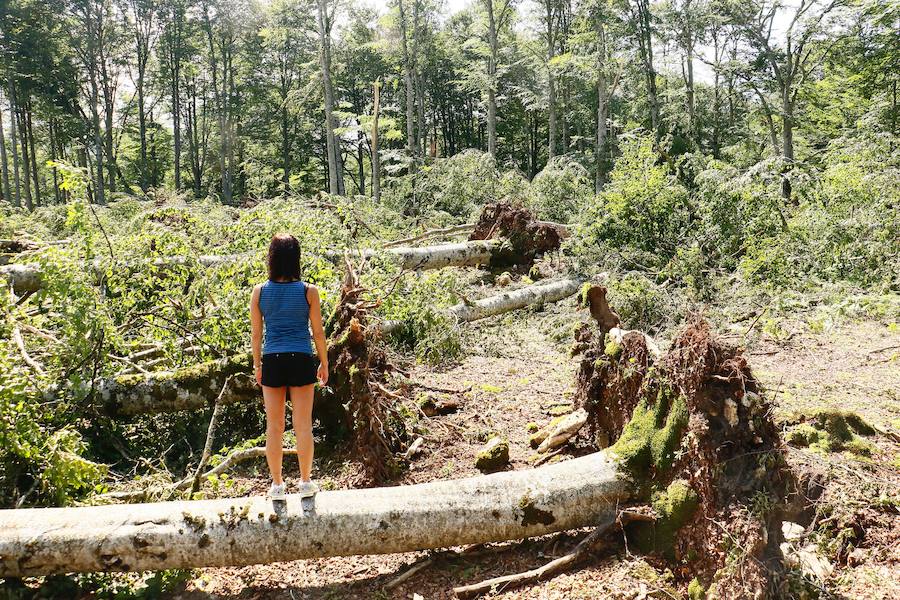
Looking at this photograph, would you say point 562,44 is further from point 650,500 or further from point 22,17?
point 650,500

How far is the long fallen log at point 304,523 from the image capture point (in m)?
2.96

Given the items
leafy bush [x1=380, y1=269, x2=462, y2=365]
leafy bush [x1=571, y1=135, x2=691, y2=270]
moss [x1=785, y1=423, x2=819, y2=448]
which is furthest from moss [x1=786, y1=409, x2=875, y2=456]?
leafy bush [x1=571, y1=135, x2=691, y2=270]

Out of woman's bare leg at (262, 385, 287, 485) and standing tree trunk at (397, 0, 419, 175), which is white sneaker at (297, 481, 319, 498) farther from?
standing tree trunk at (397, 0, 419, 175)

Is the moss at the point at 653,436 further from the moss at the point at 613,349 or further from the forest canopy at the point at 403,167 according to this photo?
the forest canopy at the point at 403,167

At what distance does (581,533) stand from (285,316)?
85.1 inches

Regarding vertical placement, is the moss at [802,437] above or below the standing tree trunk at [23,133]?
below

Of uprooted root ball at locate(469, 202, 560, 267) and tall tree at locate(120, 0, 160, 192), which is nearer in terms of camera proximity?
uprooted root ball at locate(469, 202, 560, 267)

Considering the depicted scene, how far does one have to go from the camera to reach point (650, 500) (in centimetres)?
313

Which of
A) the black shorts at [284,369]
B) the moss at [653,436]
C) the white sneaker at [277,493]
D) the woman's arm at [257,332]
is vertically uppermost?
the woman's arm at [257,332]

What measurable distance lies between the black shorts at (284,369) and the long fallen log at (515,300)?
404 centimetres

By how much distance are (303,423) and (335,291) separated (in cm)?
269

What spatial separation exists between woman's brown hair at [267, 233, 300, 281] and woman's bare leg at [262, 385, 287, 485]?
0.68 m

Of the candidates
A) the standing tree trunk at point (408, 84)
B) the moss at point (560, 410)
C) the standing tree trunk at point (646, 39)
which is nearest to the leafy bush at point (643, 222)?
the moss at point (560, 410)

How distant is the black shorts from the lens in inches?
130
